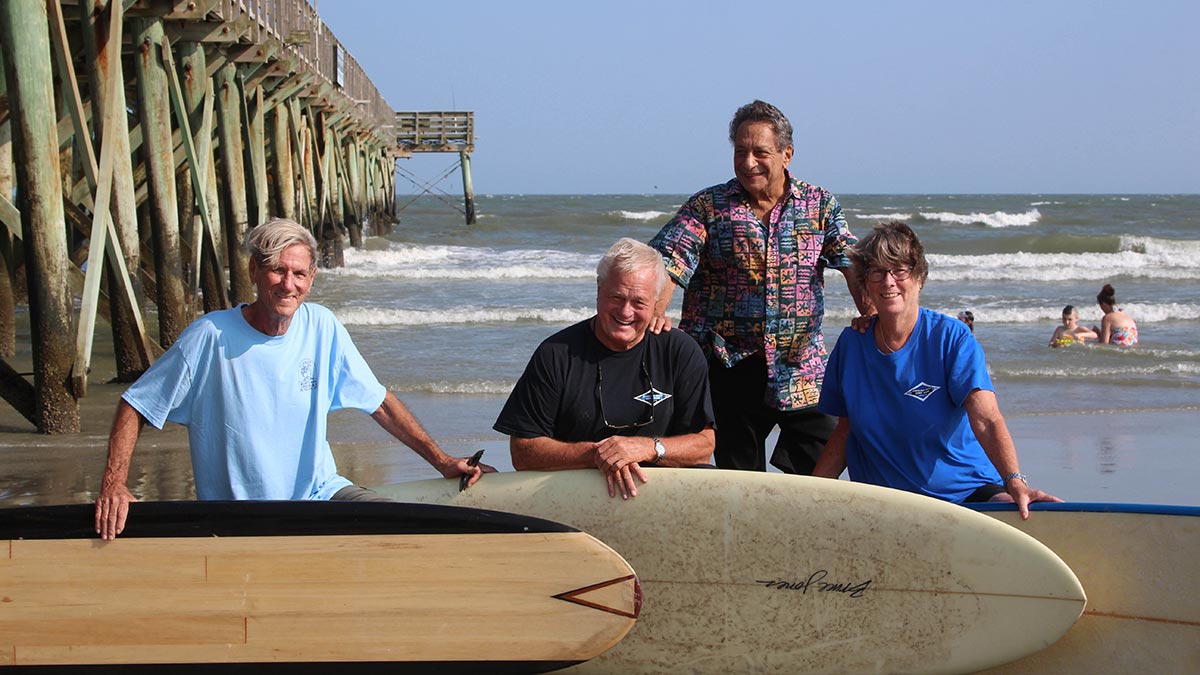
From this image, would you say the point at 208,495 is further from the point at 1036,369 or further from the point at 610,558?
the point at 1036,369

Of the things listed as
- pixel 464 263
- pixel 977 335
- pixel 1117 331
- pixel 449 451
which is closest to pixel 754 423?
pixel 449 451

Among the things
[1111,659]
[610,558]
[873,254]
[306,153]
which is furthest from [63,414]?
[306,153]

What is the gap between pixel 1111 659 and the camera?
332 cm

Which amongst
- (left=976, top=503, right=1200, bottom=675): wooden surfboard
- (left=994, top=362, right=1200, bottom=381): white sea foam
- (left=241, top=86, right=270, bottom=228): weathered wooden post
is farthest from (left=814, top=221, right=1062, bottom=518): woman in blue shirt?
(left=241, top=86, right=270, bottom=228): weathered wooden post

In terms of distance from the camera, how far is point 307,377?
10.9 ft

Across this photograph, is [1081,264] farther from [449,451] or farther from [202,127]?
[449,451]

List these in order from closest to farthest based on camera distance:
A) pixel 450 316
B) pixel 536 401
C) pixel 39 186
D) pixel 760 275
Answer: pixel 536 401, pixel 760 275, pixel 39 186, pixel 450 316

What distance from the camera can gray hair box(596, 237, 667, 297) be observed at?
331cm

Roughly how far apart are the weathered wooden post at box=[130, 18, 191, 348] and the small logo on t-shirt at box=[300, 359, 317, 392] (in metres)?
5.42

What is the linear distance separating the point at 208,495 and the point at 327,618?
1.56ft

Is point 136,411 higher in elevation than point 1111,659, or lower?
higher

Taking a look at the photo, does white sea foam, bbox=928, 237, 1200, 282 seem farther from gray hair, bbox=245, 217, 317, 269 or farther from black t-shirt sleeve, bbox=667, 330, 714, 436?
gray hair, bbox=245, 217, 317, 269

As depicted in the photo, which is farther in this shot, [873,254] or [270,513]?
[873,254]
